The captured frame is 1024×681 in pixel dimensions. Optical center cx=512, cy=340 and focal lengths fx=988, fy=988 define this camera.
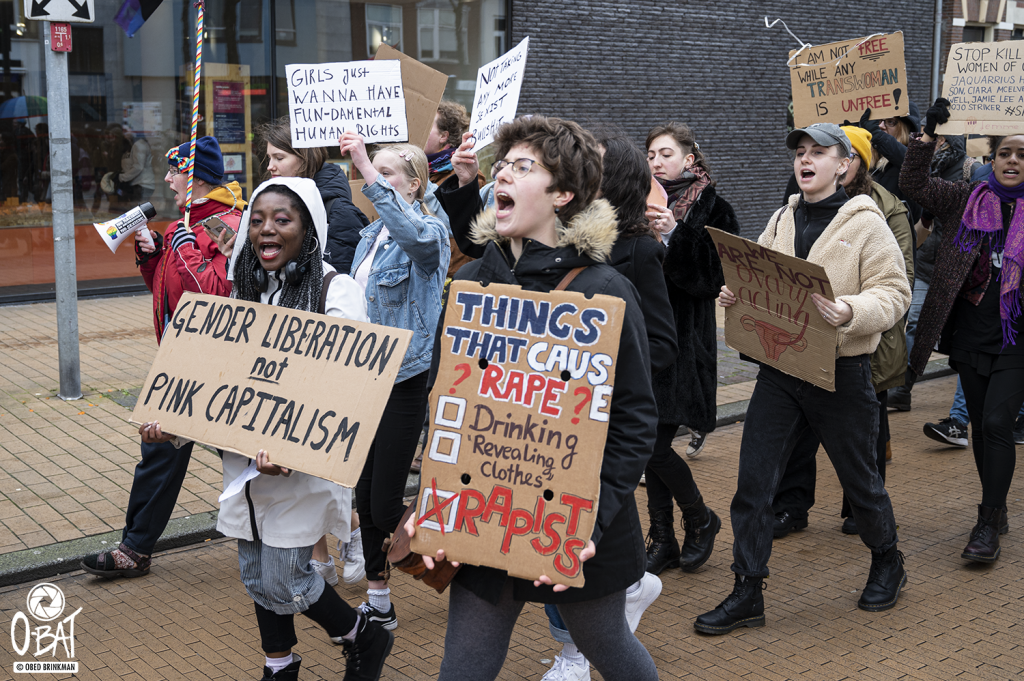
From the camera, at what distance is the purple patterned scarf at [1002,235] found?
495cm

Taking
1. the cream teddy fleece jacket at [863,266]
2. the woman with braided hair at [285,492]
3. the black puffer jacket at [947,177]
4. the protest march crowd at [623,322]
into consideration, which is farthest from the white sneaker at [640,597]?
the black puffer jacket at [947,177]

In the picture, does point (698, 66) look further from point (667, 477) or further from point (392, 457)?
point (392, 457)

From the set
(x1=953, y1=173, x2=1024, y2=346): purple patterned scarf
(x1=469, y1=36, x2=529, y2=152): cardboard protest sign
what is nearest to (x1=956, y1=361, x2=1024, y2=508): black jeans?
(x1=953, y1=173, x2=1024, y2=346): purple patterned scarf

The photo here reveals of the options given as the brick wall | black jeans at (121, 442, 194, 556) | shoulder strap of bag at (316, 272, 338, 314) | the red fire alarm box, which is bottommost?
black jeans at (121, 442, 194, 556)

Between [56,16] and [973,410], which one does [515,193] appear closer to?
[973,410]

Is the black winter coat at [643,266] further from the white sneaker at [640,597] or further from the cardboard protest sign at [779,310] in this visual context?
the white sneaker at [640,597]

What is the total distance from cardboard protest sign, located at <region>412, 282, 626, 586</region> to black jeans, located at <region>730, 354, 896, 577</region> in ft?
6.43

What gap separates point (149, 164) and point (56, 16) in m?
4.63

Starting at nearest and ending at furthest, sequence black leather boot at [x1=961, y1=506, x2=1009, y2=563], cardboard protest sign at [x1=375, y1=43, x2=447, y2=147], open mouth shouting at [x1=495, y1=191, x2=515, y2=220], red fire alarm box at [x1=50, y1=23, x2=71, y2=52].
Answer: open mouth shouting at [x1=495, y1=191, x2=515, y2=220], black leather boot at [x1=961, y1=506, x2=1009, y2=563], cardboard protest sign at [x1=375, y1=43, x2=447, y2=147], red fire alarm box at [x1=50, y1=23, x2=71, y2=52]

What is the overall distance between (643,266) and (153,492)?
2582 millimetres

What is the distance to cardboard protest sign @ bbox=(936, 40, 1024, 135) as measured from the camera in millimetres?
5840

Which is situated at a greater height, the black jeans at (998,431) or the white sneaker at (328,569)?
the black jeans at (998,431)

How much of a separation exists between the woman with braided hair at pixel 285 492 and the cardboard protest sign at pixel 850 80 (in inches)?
183

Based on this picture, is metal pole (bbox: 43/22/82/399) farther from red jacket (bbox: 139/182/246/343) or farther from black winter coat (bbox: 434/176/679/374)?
black winter coat (bbox: 434/176/679/374)
